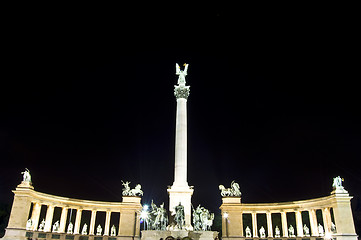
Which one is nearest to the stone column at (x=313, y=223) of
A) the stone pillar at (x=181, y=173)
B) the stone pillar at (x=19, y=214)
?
the stone pillar at (x=181, y=173)

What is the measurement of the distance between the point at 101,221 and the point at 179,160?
201ft

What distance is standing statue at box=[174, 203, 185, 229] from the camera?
42.1 metres

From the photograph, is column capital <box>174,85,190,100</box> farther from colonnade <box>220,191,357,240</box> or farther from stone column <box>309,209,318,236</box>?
stone column <box>309,209,318,236</box>

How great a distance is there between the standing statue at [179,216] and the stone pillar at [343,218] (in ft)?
94.5

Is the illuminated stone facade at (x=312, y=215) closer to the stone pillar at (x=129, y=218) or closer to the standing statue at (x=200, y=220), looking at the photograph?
the standing statue at (x=200, y=220)

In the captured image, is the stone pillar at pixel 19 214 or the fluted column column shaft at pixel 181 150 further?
the stone pillar at pixel 19 214

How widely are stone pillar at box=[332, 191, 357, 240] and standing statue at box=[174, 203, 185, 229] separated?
94.5 ft

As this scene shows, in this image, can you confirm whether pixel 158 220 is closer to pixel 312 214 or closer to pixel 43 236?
pixel 43 236

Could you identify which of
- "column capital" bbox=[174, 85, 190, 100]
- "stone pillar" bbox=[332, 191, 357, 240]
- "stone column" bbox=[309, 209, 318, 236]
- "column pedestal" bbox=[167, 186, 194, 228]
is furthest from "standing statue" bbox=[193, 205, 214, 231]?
"stone column" bbox=[309, 209, 318, 236]

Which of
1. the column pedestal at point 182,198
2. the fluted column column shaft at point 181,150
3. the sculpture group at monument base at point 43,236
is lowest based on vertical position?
the sculpture group at monument base at point 43,236

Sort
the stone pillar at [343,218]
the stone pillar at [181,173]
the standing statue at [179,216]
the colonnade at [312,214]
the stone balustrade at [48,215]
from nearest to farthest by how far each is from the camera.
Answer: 1. the standing statue at [179,216]
2. the stone pillar at [181,173]
3. the stone balustrade at [48,215]
4. the stone pillar at [343,218]
5. the colonnade at [312,214]

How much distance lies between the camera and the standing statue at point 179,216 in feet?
138

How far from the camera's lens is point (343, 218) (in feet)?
172

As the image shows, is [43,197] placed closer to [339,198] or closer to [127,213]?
[127,213]
